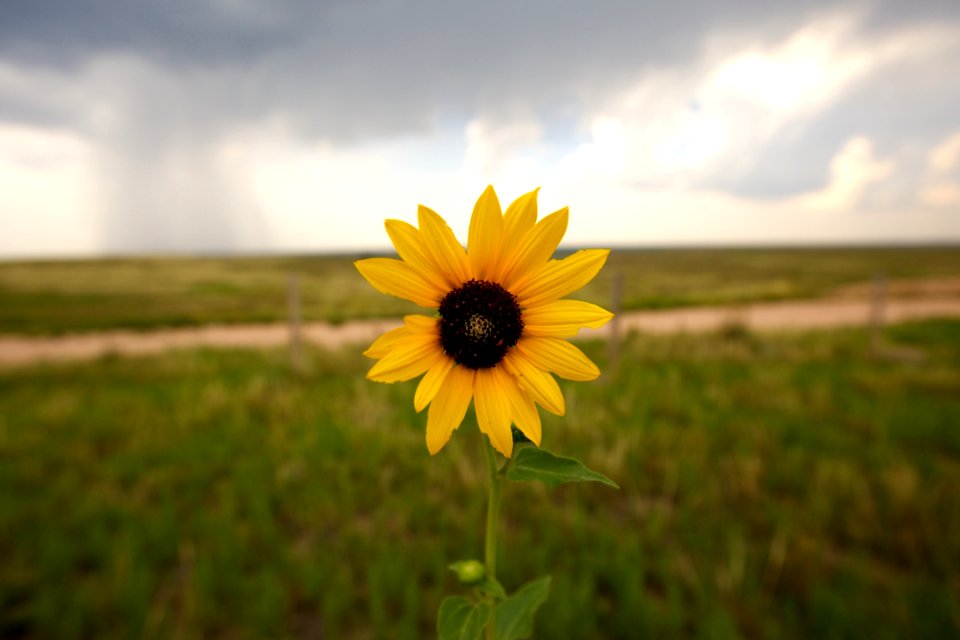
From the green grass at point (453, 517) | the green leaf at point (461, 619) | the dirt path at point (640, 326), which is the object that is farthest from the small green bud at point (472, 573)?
the dirt path at point (640, 326)

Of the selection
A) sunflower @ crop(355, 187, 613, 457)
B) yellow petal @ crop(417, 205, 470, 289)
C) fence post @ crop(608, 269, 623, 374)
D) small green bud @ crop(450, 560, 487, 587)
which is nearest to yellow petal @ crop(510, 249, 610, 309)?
sunflower @ crop(355, 187, 613, 457)

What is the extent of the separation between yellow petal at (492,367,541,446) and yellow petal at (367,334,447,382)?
0.11 meters

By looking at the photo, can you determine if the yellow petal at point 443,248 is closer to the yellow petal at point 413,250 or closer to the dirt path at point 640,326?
the yellow petal at point 413,250

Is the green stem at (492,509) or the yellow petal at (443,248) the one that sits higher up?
the yellow petal at (443,248)

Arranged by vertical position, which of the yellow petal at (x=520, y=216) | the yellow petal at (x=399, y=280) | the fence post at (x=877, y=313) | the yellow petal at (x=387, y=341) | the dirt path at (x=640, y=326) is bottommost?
the dirt path at (x=640, y=326)

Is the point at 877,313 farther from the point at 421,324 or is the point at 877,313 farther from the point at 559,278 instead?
the point at 421,324

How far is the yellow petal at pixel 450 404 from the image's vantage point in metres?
0.84

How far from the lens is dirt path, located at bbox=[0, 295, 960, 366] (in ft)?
57.4

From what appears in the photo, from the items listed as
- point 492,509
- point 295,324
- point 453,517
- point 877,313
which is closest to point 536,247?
point 492,509

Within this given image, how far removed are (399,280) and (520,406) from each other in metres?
0.30

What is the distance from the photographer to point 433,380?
2.96 feet

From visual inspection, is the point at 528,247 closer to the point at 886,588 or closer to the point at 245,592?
the point at 245,592

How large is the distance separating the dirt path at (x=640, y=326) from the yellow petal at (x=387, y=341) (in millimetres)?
15856

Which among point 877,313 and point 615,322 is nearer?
point 615,322
